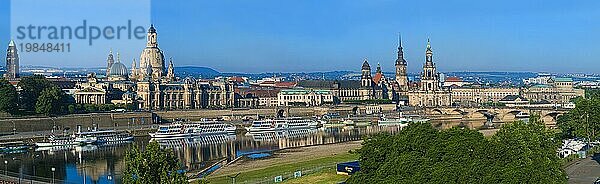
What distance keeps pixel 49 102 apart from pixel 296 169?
37094 mm

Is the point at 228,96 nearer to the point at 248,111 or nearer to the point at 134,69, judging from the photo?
the point at 248,111

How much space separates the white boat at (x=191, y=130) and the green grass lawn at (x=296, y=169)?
74.2 feet

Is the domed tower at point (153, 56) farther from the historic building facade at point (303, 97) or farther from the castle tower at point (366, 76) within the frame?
the castle tower at point (366, 76)

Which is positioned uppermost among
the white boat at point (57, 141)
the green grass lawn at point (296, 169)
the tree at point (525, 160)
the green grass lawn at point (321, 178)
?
the tree at point (525, 160)

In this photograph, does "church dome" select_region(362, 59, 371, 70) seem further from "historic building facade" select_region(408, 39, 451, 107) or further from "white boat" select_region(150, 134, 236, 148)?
"white boat" select_region(150, 134, 236, 148)

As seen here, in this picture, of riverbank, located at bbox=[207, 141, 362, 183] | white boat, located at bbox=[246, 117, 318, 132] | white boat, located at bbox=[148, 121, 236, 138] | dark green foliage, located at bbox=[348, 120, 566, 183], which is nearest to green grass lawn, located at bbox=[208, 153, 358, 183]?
riverbank, located at bbox=[207, 141, 362, 183]

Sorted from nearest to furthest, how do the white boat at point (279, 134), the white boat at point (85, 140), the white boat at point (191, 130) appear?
the white boat at point (85, 140) < the white boat at point (191, 130) < the white boat at point (279, 134)

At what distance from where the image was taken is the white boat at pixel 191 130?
229 feet

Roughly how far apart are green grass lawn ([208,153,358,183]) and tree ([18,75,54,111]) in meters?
37.5

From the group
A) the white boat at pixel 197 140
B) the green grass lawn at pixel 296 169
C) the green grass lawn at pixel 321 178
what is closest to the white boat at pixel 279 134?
the white boat at pixel 197 140

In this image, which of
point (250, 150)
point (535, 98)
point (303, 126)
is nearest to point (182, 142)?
point (250, 150)

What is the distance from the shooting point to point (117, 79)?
11662 centimetres

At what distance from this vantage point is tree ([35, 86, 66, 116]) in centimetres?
7225

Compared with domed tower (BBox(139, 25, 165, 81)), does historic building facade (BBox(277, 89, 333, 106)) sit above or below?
below
